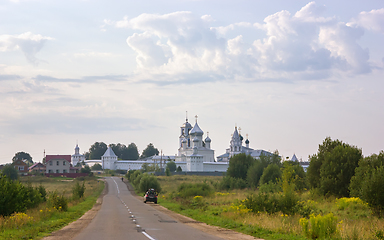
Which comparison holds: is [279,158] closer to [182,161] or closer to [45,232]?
[45,232]

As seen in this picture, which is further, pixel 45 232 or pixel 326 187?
pixel 326 187

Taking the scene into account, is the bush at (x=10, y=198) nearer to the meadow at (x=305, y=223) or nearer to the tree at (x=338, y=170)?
the meadow at (x=305, y=223)

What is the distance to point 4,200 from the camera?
76.5 ft

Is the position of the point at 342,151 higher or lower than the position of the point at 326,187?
higher

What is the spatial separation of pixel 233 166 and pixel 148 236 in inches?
2250

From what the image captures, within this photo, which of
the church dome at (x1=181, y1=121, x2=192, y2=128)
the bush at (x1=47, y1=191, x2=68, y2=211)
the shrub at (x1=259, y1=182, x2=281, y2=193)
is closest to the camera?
the bush at (x1=47, y1=191, x2=68, y2=211)

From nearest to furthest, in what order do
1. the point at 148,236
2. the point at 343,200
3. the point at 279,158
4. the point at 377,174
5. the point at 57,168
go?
the point at 148,236 → the point at 377,174 → the point at 343,200 → the point at 279,158 → the point at 57,168

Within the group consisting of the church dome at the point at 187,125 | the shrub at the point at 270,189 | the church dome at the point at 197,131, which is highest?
the church dome at the point at 187,125

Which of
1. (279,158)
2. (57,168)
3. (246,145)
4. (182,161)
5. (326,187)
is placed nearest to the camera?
(326,187)

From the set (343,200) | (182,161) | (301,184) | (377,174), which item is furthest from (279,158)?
(182,161)

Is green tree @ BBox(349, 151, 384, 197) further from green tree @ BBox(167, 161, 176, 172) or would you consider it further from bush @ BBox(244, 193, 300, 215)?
green tree @ BBox(167, 161, 176, 172)

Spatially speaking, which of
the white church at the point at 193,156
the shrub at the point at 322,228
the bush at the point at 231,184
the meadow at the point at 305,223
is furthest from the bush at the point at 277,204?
the white church at the point at 193,156

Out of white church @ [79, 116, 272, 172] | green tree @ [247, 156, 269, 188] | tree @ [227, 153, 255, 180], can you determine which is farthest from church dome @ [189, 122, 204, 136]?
green tree @ [247, 156, 269, 188]

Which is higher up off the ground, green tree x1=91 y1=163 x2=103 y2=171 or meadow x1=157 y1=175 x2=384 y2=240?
green tree x1=91 y1=163 x2=103 y2=171
